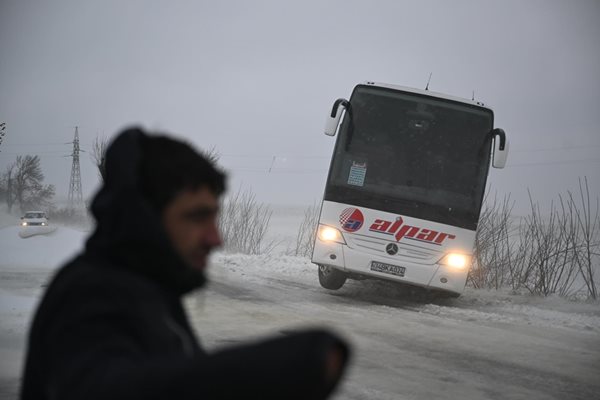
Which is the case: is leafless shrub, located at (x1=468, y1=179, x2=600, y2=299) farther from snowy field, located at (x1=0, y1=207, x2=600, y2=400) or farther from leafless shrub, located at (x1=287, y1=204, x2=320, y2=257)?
leafless shrub, located at (x1=287, y1=204, x2=320, y2=257)

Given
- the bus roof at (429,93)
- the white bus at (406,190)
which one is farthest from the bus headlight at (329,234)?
the bus roof at (429,93)

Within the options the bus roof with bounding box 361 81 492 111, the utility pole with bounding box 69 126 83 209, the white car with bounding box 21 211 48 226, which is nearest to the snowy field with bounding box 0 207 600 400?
the bus roof with bounding box 361 81 492 111

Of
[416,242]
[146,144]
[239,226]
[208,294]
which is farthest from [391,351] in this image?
[239,226]

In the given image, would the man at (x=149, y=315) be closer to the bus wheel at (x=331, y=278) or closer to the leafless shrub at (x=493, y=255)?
the bus wheel at (x=331, y=278)

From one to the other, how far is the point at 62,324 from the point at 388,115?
993 centimetres

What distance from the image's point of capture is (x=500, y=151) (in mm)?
10500

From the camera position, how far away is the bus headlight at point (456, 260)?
10.4m

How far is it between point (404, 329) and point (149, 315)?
25.9 ft

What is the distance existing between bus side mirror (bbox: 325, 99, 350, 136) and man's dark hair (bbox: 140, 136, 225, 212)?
30.3 ft

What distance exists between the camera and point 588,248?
12156mm

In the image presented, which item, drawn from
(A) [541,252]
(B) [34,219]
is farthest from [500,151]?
(B) [34,219]

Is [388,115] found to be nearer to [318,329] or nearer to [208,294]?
[208,294]

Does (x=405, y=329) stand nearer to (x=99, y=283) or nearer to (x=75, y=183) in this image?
(x=99, y=283)

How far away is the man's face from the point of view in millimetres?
1263
